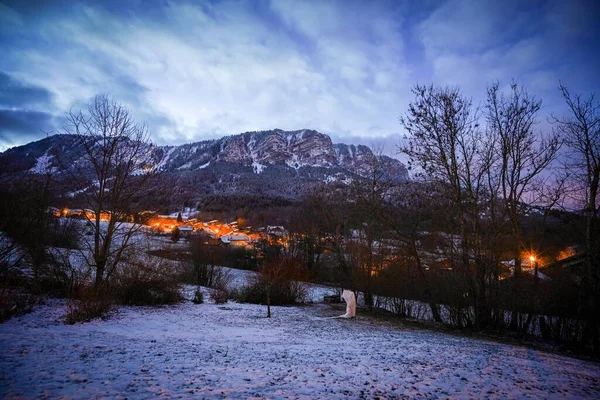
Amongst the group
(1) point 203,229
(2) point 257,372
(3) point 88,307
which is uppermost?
(1) point 203,229

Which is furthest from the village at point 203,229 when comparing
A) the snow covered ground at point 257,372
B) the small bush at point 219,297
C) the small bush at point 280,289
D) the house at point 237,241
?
the snow covered ground at point 257,372

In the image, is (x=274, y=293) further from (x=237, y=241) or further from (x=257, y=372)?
(x=237, y=241)

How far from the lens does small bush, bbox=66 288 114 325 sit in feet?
34.2

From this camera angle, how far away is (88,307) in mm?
11047

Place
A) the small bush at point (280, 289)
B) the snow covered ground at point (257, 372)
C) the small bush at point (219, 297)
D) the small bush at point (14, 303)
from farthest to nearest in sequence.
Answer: the small bush at point (280, 289) → the small bush at point (219, 297) → the small bush at point (14, 303) → the snow covered ground at point (257, 372)

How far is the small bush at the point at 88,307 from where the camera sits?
10.4 meters

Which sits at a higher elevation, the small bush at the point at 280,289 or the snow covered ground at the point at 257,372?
the snow covered ground at the point at 257,372

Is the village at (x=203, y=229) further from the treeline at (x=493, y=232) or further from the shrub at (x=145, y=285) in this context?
the treeline at (x=493, y=232)

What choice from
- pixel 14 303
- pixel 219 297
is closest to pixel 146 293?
pixel 219 297

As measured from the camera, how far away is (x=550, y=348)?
12453 millimetres

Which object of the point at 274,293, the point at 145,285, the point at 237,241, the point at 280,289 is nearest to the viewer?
the point at 145,285

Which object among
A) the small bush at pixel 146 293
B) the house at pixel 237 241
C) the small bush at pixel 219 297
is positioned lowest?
the small bush at pixel 219 297

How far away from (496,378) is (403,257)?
1665 centimetres

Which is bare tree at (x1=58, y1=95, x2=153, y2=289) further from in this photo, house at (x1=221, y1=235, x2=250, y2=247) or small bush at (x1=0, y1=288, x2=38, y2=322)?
house at (x1=221, y1=235, x2=250, y2=247)
